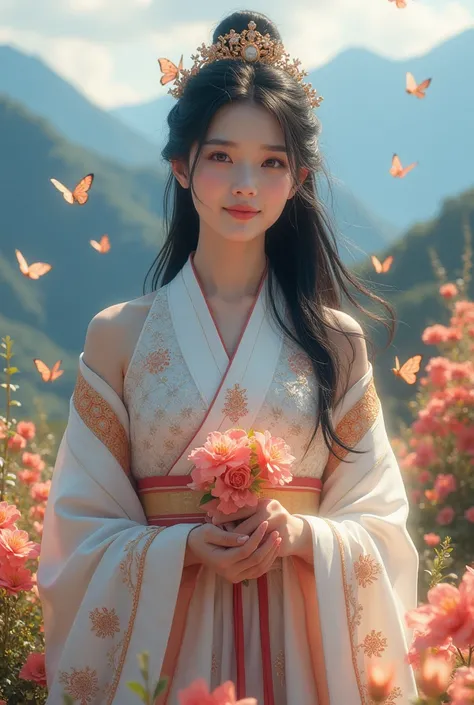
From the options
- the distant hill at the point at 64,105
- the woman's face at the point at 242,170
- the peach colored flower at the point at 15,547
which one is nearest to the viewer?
the woman's face at the point at 242,170

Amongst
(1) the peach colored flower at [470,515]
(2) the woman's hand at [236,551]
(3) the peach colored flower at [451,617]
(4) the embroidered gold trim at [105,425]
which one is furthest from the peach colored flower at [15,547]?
(1) the peach colored flower at [470,515]

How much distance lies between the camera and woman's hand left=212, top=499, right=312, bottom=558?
87.4 inches

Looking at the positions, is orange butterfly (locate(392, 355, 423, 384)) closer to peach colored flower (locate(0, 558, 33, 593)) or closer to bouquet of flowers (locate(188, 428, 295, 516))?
bouquet of flowers (locate(188, 428, 295, 516))

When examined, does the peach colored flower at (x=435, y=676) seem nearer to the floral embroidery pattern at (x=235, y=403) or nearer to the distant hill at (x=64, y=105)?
the floral embroidery pattern at (x=235, y=403)

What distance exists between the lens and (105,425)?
8.21ft

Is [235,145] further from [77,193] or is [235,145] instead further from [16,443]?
[16,443]

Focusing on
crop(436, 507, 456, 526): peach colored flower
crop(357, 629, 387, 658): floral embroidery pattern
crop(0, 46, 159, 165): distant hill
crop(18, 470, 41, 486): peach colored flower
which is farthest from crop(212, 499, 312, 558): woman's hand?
crop(0, 46, 159, 165): distant hill

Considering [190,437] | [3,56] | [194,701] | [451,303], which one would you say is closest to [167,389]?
[190,437]

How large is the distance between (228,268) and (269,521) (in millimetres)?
707

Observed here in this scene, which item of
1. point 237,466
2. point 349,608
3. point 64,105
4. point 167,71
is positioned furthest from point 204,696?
point 64,105

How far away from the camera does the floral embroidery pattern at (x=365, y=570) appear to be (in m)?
2.36

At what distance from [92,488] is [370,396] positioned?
28.3 inches

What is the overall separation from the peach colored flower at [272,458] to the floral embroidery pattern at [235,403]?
0.21 meters

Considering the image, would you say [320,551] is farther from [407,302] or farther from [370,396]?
[407,302]
